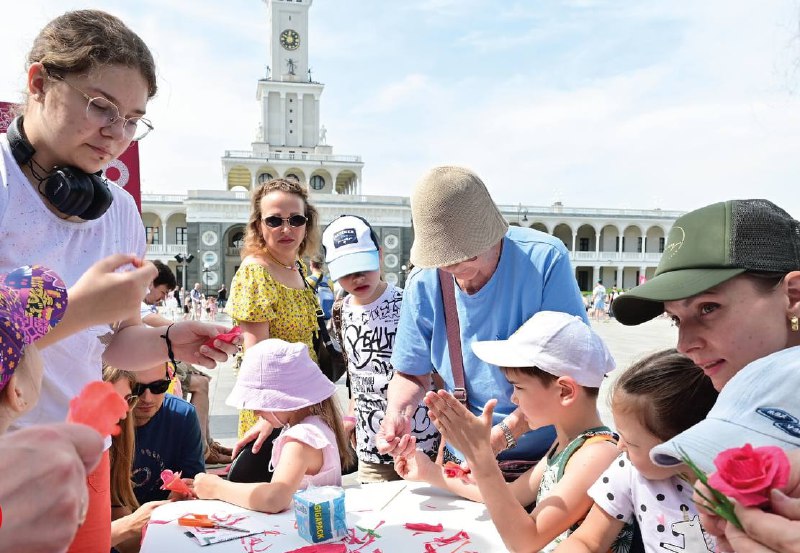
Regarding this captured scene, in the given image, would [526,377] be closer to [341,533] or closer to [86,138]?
[341,533]

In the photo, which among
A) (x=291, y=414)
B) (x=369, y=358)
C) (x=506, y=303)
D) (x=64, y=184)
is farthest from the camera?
(x=369, y=358)

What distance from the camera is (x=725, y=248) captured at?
4.13 ft

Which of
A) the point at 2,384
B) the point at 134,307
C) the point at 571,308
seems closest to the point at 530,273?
the point at 571,308

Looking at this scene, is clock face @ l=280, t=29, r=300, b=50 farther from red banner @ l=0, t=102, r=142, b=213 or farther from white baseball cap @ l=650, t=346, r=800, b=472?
white baseball cap @ l=650, t=346, r=800, b=472

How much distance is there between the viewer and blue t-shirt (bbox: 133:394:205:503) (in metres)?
2.72

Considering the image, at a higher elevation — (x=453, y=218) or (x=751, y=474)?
(x=453, y=218)

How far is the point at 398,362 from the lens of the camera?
2.46 metres

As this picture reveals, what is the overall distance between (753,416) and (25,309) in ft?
3.92

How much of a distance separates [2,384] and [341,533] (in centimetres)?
109

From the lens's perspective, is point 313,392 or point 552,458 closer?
point 552,458

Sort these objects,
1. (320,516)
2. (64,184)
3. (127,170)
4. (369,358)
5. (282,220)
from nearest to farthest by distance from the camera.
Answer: (64,184) < (320,516) < (369,358) < (282,220) < (127,170)

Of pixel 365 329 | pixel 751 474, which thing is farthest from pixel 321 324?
pixel 751 474

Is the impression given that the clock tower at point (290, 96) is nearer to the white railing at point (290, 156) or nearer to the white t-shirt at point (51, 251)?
the white railing at point (290, 156)

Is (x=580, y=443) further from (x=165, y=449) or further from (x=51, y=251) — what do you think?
(x=165, y=449)
